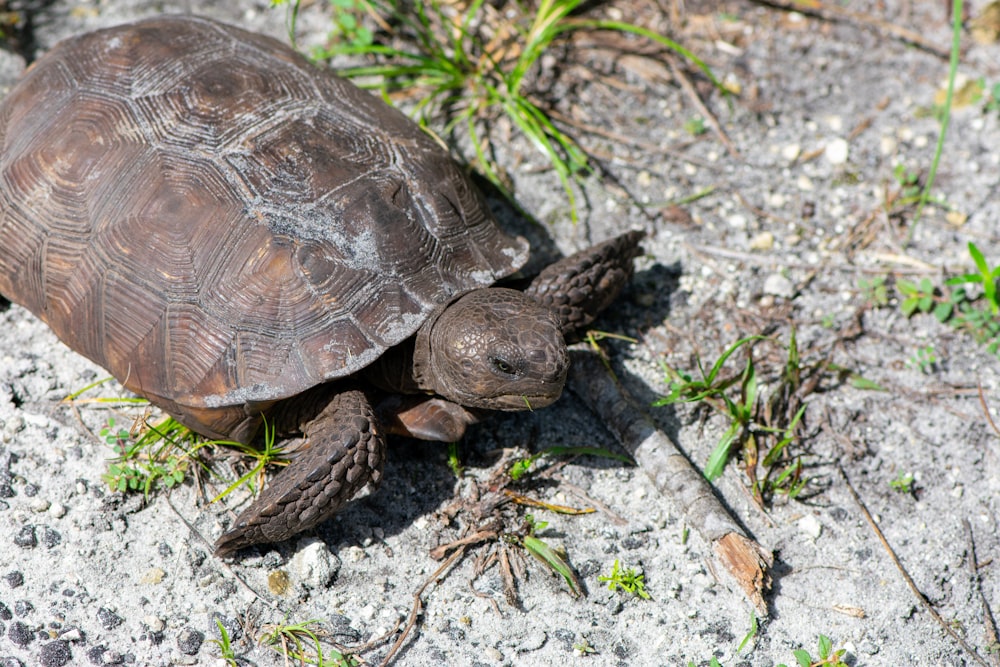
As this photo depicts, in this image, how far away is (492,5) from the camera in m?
4.85

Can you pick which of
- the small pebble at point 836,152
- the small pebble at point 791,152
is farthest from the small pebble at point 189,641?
the small pebble at point 836,152

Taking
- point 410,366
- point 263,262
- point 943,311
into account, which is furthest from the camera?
point 943,311

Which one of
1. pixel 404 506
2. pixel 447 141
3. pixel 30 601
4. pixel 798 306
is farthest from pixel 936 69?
pixel 30 601

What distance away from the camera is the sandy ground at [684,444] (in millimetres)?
Result: 3107

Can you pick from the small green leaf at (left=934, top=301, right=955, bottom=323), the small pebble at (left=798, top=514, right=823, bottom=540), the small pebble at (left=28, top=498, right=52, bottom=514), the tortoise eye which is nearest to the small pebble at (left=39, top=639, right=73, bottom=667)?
the small pebble at (left=28, top=498, right=52, bottom=514)

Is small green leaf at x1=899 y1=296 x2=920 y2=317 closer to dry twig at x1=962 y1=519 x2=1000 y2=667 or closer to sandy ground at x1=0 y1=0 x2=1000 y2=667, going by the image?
sandy ground at x1=0 y1=0 x2=1000 y2=667

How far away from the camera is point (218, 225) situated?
3152mm

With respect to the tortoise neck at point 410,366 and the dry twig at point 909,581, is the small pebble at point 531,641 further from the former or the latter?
the dry twig at point 909,581

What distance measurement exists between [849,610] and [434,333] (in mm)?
1877

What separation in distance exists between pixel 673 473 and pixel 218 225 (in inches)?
77.9

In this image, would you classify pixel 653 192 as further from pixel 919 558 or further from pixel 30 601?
pixel 30 601

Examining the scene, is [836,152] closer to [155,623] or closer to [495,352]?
[495,352]

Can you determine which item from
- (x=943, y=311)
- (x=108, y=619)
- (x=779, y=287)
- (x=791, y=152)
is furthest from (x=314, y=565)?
(x=791, y=152)

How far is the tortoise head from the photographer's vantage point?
3.07 m
